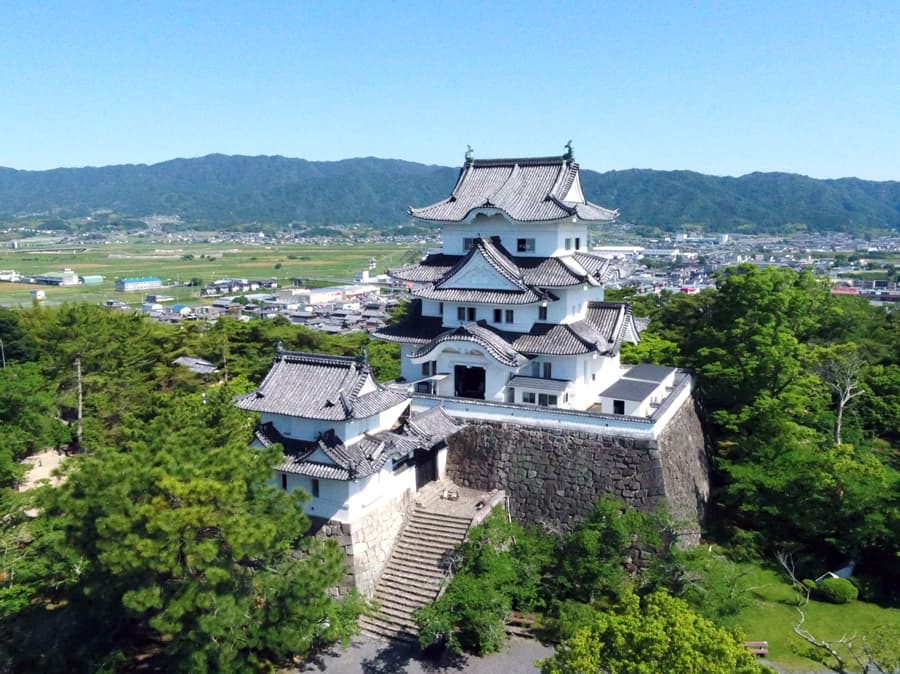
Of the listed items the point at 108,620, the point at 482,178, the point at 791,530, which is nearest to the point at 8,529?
the point at 108,620

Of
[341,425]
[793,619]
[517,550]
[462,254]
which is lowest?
[793,619]

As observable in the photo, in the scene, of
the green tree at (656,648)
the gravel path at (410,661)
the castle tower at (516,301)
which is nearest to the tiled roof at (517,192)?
the castle tower at (516,301)

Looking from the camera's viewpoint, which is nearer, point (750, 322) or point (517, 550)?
point (517, 550)

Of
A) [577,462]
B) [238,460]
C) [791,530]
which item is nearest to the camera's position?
[238,460]

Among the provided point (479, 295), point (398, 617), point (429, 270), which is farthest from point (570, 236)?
point (398, 617)

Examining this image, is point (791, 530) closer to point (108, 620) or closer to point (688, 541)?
point (688, 541)

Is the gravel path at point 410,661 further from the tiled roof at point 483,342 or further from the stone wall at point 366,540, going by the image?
the tiled roof at point 483,342
